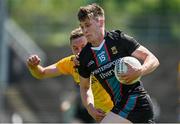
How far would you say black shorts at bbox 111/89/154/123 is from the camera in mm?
10617

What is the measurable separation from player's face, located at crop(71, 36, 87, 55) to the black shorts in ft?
5.69

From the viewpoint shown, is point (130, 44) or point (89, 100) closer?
point (130, 44)

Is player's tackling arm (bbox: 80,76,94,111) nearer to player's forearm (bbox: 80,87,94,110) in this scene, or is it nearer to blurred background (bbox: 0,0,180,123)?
player's forearm (bbox: 80,87,94,110)

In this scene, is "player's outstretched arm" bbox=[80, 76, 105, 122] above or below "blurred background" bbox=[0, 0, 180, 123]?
above

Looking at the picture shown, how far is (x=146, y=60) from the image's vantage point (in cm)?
1058

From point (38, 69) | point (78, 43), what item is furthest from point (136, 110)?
point (38, 69)

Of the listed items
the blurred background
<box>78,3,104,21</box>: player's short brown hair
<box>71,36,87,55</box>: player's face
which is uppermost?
<box>78,3,104,21</box>: player's short brown hair

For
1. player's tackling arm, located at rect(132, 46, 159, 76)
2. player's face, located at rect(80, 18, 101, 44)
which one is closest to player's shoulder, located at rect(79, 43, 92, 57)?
player's face, located at rect(80, 18, 101, 44)

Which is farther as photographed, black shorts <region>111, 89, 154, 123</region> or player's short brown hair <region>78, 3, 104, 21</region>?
player's short brown hair <region>78, 3, 104, 21</region>

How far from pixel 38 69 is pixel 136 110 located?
6.92ft

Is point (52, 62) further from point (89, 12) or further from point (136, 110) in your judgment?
point (136, 110)

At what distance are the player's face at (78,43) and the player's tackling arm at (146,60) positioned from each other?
5.12 feet

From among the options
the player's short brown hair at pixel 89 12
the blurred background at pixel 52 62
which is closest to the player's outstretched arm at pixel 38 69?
the player's short brown hair at pixel 89 12

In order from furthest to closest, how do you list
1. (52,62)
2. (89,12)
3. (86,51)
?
1. (52,62)
2. (86,51)
3. (89,12)
